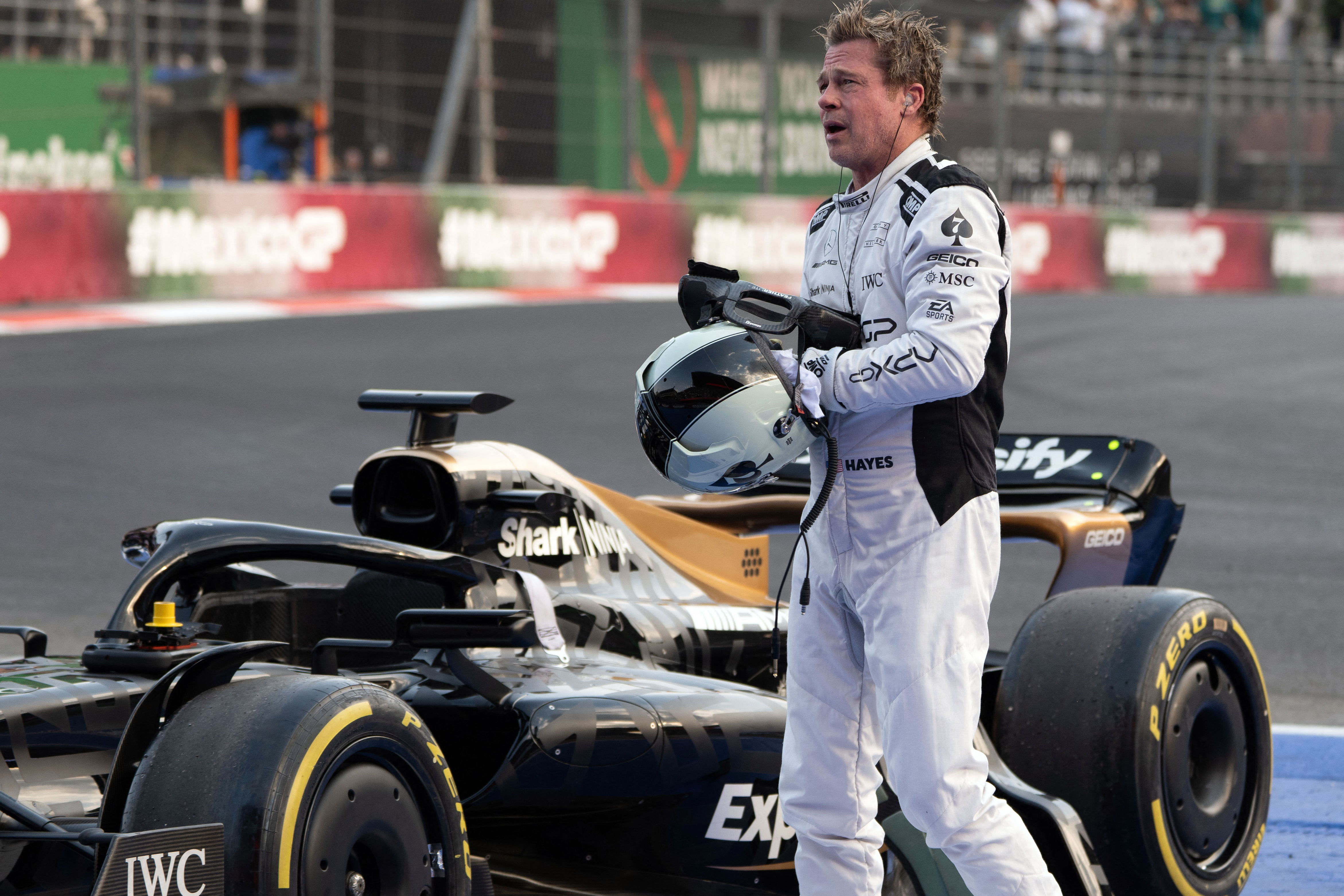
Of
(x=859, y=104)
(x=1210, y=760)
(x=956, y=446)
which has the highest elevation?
(x=859, y=104)

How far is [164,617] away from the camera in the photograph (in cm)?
343

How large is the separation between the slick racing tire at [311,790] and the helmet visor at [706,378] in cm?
69

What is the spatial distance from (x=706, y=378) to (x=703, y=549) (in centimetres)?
182

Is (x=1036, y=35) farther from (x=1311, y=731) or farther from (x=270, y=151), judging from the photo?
(x=1311, y=731)

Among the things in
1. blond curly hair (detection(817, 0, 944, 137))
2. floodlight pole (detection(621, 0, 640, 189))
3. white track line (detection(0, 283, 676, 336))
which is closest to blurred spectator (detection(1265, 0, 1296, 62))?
floodlight pole (detection(621, 0, 640, 189))

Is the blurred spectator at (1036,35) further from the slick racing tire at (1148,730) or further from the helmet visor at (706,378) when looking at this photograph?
the helmet visor at (706,378)

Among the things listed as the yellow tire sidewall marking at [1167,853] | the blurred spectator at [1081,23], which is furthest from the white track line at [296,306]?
the yellow tire sidewall marking at [1167,853]

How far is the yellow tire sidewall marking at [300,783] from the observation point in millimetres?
2812

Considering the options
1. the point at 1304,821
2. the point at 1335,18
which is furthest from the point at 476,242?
the point at 1335,18

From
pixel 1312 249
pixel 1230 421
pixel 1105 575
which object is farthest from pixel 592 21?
pixel 1105 575

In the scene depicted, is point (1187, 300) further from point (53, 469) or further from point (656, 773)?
point (656, 773)

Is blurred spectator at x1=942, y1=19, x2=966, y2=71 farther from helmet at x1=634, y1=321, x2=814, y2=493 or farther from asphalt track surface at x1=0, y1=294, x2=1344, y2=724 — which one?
helmet at x1=634, y1=321, x2=814, y2=493

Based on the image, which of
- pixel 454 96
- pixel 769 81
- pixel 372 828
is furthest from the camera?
pixel 769 81

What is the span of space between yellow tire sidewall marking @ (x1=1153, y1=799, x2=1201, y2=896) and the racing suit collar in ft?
5.25
